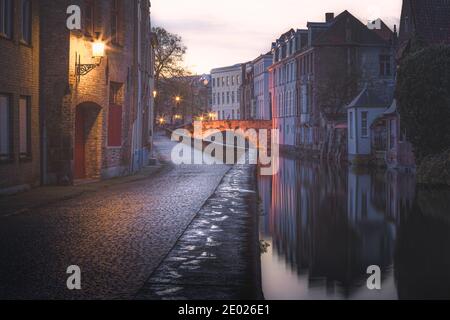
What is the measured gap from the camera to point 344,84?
56.5m

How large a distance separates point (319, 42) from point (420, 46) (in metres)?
27.4

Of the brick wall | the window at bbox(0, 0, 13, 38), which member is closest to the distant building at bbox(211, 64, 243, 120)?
the brick wall

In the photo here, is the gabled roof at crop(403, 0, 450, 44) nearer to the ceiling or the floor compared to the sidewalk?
nearer to the ceiling

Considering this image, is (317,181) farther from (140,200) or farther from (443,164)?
(140,200)

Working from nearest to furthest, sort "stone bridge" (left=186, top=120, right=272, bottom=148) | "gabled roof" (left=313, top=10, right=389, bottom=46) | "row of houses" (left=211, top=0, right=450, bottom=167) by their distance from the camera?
"row of houses" (left=211, top=0, right=450, bottom=167) → "gabled roof" (left=313, top=10, right=389, bottom=46) → "stone bridge" (left=186, top=120, right=272, bottom=148)

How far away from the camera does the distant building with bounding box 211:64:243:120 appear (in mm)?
122938

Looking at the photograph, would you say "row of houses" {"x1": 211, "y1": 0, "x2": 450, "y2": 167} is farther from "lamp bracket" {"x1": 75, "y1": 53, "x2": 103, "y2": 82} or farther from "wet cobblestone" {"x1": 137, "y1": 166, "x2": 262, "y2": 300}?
"wet cobblestone" {"x1": 137, "y1": 166, "x2": 262, "y2": 300}

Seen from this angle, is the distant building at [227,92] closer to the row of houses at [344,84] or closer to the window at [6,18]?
the row of houses at [344,84]

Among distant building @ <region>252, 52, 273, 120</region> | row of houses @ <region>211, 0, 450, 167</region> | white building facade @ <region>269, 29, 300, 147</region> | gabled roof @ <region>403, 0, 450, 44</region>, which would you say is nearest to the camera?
gabled roof @ <region>403, 0, 450, 44</region>

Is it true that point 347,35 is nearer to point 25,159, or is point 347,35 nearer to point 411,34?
point 411,34

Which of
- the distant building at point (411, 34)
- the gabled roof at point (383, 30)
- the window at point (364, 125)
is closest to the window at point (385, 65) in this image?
the gabled roof at point (383, 30)

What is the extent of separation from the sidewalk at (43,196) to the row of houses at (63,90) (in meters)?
0.48

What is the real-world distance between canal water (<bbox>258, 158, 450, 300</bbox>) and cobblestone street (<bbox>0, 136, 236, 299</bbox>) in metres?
1.98
